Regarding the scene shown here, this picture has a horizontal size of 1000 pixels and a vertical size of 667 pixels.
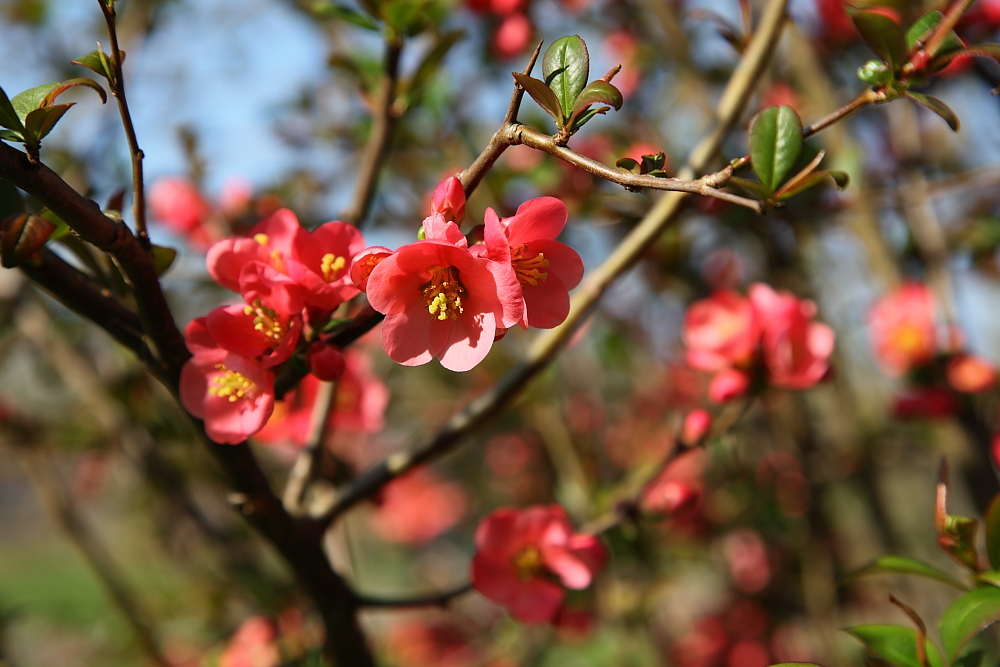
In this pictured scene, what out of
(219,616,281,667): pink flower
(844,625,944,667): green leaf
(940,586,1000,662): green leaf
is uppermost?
(940,586,1000,662): green leaf

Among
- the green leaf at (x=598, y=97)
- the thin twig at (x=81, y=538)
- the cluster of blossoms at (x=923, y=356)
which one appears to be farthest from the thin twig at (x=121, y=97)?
the thin twig at (x=81, y=538)

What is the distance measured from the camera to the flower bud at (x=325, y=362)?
0.57 meters

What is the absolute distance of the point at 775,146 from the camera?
22.4 inches

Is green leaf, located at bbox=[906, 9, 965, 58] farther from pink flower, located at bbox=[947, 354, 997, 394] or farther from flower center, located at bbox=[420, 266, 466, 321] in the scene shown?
pink flower, located at bbox=[947, 354, 997, 394]

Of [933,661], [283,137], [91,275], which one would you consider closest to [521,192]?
[283,137]

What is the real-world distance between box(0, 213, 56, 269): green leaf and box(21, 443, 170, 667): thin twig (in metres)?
1.58

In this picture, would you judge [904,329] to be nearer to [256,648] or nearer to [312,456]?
[312,456]

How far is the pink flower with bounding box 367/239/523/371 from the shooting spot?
0.53 meters

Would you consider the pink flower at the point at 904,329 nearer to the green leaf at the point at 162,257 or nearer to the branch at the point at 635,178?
the branch at the point at 635,178

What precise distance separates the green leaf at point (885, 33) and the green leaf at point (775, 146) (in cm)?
8

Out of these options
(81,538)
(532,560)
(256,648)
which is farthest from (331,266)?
(81,538)

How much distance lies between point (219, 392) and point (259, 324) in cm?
7

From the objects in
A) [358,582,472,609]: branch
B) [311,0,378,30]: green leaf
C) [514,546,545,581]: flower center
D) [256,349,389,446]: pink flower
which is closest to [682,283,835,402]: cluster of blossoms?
[514,546,545,581]: flower center

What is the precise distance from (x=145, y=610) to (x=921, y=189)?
249cm
